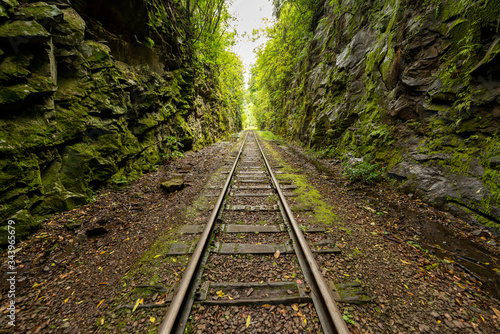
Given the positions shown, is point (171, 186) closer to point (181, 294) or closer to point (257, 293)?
point (181, 294)

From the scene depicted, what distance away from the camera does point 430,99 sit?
4.58 metres

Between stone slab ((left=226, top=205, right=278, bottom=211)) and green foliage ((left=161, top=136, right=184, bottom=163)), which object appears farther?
green foliage ((left=161, top=136, right=184, bottom=163))

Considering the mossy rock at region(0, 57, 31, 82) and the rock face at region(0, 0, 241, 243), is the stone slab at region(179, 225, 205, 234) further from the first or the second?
the mossy rock at region(0, 57, 31, 82)

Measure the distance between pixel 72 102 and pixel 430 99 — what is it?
8.91 metres

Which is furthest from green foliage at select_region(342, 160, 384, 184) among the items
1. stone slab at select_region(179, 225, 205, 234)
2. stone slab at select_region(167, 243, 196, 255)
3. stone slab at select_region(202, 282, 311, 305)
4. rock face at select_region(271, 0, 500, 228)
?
stone slab at select_region(167, 243, 196, 255)

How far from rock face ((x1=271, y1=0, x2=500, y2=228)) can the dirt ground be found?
81 cm

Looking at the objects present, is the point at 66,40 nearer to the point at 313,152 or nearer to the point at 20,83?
the point at 20,83

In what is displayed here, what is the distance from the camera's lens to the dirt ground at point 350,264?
1980 millimetres

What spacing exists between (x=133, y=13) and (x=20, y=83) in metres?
4.87

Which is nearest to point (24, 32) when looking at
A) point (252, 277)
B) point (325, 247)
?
point (252, 277)

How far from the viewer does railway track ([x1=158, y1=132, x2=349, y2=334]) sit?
1941mm

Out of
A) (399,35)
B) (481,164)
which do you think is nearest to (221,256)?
(481,164)

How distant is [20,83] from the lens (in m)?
3.22

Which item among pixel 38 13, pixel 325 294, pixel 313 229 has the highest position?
pixel 38 13
